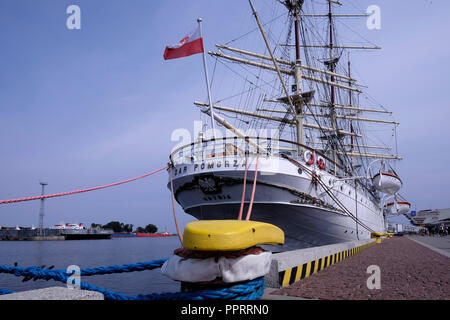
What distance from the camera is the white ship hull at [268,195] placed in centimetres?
1369

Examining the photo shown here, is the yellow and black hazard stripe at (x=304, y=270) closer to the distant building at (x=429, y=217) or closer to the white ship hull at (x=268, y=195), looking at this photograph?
the white ship hull at (x=268, y=195)

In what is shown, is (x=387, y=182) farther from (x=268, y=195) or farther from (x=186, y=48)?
(x=186, y=48)

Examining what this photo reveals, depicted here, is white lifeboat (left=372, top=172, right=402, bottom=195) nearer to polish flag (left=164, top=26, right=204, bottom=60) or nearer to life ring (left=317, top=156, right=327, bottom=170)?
life ring (left=317, top=156, right=327, bottom=170)

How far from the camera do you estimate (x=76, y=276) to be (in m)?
2.68

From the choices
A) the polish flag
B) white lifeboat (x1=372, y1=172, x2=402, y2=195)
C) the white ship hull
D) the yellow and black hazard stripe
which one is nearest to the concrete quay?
the yellow and black hazard stripe

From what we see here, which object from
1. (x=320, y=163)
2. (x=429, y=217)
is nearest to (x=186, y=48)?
(x=320, y=163)

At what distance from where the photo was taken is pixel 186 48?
491 inches

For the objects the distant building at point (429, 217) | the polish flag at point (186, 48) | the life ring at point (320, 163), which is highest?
the polish flag at point (186, 48)

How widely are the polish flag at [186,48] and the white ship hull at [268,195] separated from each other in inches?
174

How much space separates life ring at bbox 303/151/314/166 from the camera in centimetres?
1505

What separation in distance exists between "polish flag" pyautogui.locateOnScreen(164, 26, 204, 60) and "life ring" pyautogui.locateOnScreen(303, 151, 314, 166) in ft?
21.9

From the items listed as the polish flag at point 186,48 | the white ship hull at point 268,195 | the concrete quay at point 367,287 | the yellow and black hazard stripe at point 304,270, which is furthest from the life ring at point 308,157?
the concrete quay at point 367,287
